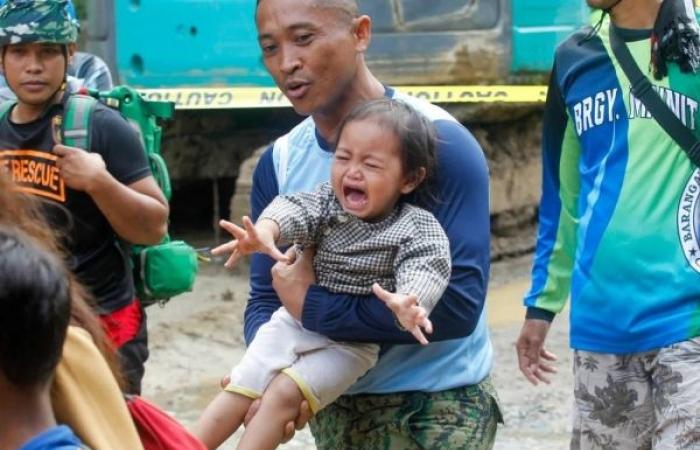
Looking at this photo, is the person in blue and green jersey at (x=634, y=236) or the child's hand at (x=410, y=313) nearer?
the child's hand at (x=410, y=313)

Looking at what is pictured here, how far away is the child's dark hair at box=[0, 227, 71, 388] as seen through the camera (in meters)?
2.07

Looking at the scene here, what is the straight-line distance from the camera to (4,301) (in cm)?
207

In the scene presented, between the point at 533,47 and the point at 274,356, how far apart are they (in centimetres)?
666

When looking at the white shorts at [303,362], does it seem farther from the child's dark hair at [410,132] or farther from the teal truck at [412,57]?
the teal truck at [412,57]

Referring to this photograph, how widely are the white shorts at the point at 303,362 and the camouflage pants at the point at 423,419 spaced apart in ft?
0.42

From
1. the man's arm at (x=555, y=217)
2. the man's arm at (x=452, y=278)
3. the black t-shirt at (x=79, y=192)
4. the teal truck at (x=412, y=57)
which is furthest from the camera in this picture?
the teal truck at (x=412, y=57)

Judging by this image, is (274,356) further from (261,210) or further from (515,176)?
(515,176)

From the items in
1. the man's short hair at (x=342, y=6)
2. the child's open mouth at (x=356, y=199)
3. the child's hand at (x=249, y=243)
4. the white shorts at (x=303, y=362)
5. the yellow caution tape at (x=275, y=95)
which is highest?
the man's short hair at (x=342, y=6)

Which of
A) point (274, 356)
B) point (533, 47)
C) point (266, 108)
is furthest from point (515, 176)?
point (274, 356)

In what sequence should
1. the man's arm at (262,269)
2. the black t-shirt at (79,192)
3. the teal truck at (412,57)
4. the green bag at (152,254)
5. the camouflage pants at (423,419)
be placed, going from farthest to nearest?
the teal truck at (412,57) < the green bag at (152,254) < the black t-shirt at (79,192) < the man's arm at (262,269) < the camouflage pants at (423,419)

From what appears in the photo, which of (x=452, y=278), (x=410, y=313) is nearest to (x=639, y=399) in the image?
(x=452, y=278)

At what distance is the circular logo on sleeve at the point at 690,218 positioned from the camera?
3994 millimetres

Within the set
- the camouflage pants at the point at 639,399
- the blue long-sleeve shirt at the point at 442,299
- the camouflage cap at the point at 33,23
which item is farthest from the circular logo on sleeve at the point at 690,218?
the camouflage cap at the point at 33,23

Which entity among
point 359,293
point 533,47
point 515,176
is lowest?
point 515,176
